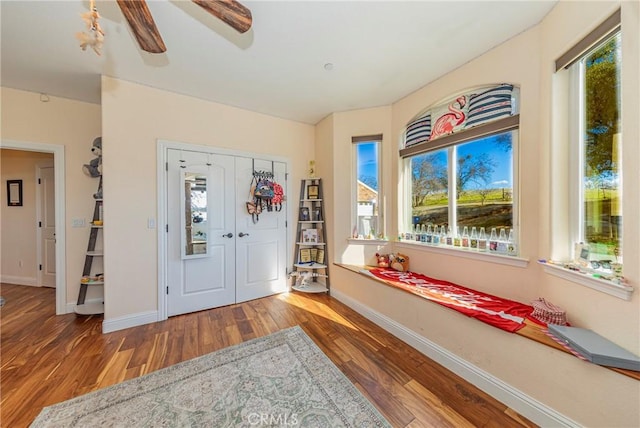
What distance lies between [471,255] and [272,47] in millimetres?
2706

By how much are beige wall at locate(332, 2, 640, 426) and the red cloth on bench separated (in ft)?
0.23

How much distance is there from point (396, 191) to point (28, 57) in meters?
4.03

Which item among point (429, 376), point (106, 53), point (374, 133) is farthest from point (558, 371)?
point (106, 53)

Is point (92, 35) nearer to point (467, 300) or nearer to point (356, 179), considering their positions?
point (356, 179)

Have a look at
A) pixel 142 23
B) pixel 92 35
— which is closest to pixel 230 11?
pixel 142 23

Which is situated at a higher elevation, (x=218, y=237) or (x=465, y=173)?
(x=465, y=173)

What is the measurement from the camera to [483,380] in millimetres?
1646

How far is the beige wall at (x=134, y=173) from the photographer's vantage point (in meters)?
2.45

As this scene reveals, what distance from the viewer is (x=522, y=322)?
158cm

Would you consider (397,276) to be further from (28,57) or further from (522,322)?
(28,57)

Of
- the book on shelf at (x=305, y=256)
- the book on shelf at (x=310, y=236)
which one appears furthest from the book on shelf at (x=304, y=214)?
the book on shelf at (x=305, y=256)

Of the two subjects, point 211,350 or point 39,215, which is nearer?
point 211,350

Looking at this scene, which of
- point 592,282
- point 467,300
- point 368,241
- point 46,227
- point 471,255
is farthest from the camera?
point 46,227

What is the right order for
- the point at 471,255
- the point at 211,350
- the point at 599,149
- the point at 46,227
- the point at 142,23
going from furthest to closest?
the point at 46,227
the point at 471,255
the point at 211,350
the point at 599,149
the point at 142,23
